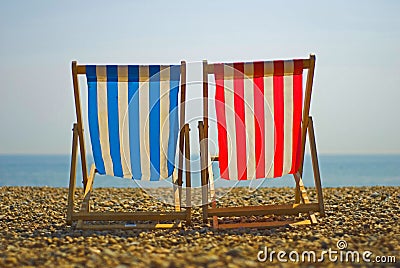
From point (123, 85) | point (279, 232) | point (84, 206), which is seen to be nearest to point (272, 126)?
point (279, 232)

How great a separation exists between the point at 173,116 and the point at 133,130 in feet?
1.02

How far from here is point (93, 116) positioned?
4.86 meters

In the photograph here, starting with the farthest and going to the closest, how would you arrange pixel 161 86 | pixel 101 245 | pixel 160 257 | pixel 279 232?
pixel 161 86, pixel 279 232, pixel 101 245, pixel 160 257

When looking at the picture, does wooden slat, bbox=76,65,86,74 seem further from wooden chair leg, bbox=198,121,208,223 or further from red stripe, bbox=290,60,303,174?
red stripe, bbox=290,60,303,174

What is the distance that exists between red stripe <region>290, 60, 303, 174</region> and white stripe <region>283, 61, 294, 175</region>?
0.02 meters

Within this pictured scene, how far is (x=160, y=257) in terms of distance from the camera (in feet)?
11.5

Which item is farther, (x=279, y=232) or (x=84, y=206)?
(x=84, y=206)

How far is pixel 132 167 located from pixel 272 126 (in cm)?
106

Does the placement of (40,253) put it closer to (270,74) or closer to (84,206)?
(84,206)

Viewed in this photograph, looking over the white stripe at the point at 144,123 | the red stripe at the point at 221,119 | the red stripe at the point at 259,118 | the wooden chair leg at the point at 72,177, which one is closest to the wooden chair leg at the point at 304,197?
the red stripe at the point at 259,118

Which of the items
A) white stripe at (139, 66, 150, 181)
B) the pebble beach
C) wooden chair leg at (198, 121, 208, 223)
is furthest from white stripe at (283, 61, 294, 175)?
white stripe at (139, 66, 150, 181)

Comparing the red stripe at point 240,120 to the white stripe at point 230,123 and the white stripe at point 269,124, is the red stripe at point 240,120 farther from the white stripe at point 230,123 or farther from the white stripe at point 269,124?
the white stripe at point 269,124

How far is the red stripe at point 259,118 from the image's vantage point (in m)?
4.79

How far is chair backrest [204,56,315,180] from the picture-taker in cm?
477
